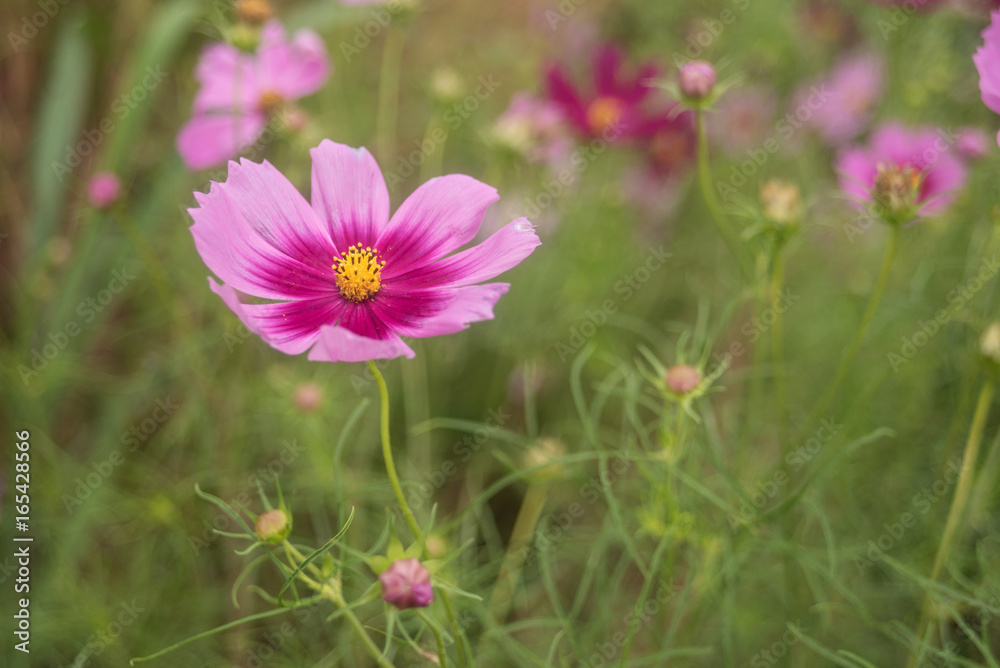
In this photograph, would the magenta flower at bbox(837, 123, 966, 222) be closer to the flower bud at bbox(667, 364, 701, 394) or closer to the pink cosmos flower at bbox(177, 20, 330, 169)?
the flower bud at bbox(667, 364, 701, 394)

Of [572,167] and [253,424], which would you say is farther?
[572,167]

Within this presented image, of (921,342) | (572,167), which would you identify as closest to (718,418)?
(921,342)

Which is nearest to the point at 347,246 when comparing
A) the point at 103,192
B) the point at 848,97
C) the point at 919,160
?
the point at 103,192

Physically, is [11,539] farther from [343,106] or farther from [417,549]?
[343,106]

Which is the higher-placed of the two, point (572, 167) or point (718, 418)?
point (572, 167)

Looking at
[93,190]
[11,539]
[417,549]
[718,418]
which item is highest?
[93,190]

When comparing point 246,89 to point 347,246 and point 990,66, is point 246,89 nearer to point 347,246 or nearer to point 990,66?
point 347,246

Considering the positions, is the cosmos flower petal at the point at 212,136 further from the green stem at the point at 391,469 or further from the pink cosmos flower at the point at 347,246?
the green stem at the point at 391,469

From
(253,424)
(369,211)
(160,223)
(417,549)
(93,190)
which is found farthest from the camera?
(160,223)
